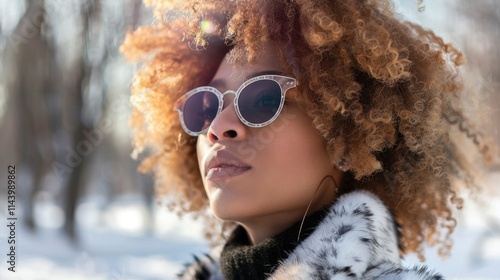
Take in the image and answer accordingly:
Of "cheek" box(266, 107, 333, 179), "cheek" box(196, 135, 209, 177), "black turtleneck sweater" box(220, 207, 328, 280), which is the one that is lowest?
"black turtleneck sweater" box(220, 207, 328, 280)

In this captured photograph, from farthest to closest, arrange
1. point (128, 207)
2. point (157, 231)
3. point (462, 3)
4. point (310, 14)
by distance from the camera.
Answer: point (128, 207)
point (157, 231)
point (462, 3)
point (310, 14)

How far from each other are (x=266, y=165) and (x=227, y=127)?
0.22 m

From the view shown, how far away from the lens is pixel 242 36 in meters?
2.24

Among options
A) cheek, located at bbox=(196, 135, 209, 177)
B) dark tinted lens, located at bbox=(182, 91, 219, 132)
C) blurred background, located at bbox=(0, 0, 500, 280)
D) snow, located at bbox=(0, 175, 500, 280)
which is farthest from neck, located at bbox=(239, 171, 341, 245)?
blurred background, located at bbox=(0, 0, 500, 280)

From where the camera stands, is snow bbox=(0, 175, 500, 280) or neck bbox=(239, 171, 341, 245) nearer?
neck bbox=(239, 171, 341, 245)

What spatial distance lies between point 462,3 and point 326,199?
571 centimetres

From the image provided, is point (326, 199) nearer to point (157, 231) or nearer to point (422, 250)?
point (422, 250)

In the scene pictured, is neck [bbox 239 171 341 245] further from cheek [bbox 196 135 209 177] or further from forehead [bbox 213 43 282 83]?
forehead [bbox 213 43 282 83]

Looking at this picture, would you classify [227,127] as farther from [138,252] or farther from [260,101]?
[138,252]

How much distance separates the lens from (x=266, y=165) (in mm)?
2123

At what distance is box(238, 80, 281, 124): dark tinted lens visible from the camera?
85.3 inches

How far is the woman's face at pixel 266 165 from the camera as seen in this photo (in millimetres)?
2127

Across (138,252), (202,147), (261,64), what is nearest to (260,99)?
(261,64)

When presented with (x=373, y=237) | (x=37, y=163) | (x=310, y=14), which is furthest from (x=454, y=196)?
(x=37, y=163)
